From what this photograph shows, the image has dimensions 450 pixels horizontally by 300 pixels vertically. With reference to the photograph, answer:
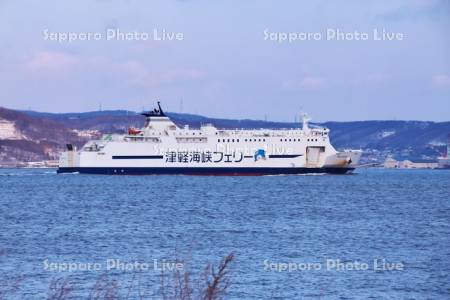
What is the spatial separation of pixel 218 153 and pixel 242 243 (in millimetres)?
40170

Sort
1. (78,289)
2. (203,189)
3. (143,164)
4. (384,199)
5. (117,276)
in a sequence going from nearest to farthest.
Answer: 1. (78,289)
2. (117,276)
3. (384,199)
4. (203,189)
5. (143,164)

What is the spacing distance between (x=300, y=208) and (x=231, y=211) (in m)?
2.62

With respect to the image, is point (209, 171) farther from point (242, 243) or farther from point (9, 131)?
point (9, 131)

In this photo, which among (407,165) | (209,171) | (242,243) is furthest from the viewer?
(407,165)

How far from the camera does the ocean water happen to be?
53.8 ft

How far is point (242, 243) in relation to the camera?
2219 cm

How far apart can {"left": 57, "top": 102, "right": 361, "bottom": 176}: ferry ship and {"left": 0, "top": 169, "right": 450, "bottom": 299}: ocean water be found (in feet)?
66.7

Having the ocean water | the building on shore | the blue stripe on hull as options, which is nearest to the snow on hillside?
the building on shore

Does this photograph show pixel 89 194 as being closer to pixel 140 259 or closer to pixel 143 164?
pixel 143 164

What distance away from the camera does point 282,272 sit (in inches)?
694

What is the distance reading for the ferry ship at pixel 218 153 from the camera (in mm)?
61719

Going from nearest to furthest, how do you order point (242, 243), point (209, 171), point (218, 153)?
1. point (242, 243)
2. point (218, 153)
3. point (209, 171)

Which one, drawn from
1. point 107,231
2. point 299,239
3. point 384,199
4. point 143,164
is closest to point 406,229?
point 299,239

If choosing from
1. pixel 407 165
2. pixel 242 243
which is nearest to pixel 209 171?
pixel 242 243
